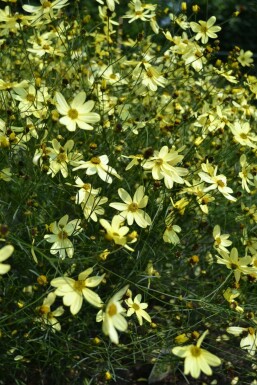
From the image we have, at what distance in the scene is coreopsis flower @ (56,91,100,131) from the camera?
1.94m

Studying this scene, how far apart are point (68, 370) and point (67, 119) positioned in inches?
47.4

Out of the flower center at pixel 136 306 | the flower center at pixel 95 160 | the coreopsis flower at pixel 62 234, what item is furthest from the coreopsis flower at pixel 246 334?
the flower center at pixel 95 160

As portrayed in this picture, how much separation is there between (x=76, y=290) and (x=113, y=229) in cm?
23

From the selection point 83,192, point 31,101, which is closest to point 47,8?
point 31,101

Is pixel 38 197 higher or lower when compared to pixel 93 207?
lower

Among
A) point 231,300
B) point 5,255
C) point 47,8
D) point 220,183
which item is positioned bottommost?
point 231,300

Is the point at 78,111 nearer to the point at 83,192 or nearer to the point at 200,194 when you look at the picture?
the point at 83,192

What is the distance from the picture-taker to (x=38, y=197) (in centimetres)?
235

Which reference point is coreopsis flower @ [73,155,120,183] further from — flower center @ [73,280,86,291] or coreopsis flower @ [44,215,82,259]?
flower center @ [73,280,86,291]

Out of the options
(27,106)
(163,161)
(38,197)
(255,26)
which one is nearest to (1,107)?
(27,106)

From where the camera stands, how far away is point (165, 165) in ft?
6.52

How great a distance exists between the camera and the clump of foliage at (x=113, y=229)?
1925mm

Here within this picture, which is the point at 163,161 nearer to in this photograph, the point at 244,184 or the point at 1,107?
the point at 244,184

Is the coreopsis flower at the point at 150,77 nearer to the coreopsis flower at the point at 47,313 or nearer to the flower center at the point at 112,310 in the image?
the coreopsis flower at the point at 47,313
